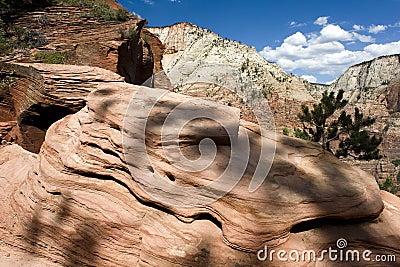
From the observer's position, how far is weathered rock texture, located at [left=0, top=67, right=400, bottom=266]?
325 cm

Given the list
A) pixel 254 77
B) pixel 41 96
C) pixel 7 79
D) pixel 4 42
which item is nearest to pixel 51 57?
pixel 4 42

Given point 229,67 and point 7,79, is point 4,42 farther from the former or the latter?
point 229,67

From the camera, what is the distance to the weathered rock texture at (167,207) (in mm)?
3254

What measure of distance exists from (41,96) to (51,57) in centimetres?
368

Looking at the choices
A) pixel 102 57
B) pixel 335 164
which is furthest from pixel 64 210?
pixel 102 57

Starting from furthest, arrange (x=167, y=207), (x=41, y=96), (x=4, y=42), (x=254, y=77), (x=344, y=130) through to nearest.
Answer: (x=254, y=77)
(x=344, y=130)
(x=4, y=42)
(x=41, y=96)
(x=167, y=207)

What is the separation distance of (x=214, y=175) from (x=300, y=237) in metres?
1.14

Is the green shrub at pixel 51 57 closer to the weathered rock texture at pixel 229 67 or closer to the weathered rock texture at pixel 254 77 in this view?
the weathered rock texture at pixel 254 77

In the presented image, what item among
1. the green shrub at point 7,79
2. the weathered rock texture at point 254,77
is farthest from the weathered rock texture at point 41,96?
the weathered rock texture at point 254,77

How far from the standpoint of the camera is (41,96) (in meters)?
6.64

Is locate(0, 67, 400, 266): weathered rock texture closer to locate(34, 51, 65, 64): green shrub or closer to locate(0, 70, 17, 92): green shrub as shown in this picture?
locate(0, 70, 17, 92): green shrub

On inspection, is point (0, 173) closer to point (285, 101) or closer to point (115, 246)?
point (115, 246)

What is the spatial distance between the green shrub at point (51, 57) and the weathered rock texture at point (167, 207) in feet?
18.6

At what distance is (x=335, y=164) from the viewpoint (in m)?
4.23
